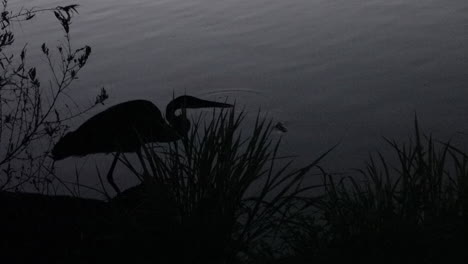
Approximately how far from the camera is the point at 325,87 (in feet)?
22.1

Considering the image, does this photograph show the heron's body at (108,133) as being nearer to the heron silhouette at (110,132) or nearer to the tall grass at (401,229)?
the heron silhouette at (110,132)

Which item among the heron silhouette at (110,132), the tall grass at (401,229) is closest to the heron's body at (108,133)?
the heron silhouette at (110,132)

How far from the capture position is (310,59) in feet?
24.8

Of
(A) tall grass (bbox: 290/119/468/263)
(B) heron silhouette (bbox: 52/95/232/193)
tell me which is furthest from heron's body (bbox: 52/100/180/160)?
(A) tall grass (bbox: 290/119/468/263)

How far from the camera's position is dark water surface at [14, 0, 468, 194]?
588cm

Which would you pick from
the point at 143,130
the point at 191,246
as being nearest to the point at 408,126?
the point at 143,130

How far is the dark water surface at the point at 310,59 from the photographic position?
588 cm

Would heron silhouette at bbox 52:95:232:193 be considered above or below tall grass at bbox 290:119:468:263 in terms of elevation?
above

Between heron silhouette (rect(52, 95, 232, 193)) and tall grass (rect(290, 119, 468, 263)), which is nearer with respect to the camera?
tall grass (rect(290, 119, 468, 263))

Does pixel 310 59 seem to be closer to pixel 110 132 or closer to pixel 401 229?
pixel 110 132

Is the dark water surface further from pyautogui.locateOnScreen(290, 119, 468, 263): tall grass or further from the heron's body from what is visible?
pyautogui.locateOnScreen(290, 119, 468, 263): tall grass

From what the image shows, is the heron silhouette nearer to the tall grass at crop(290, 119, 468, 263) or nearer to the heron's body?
the heron's body

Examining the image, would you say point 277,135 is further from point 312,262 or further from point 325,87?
point 312,262

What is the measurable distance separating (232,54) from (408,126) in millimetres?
2917
